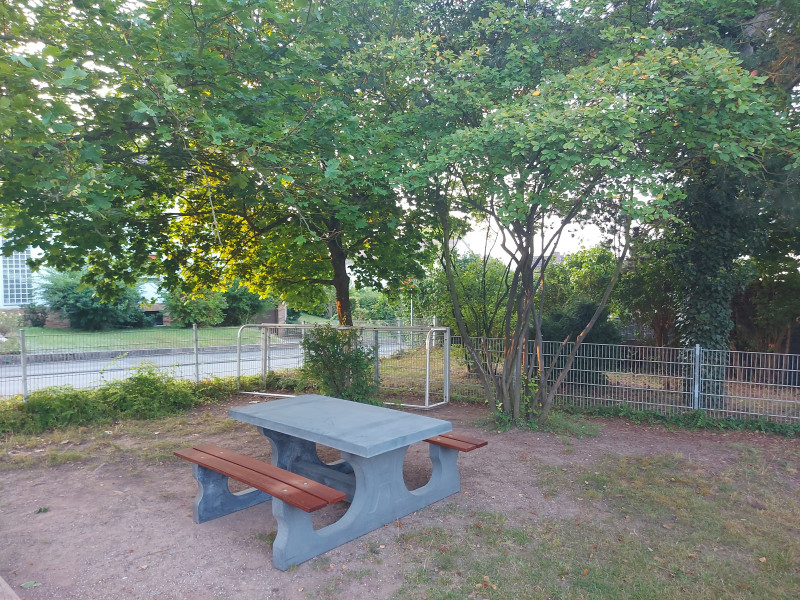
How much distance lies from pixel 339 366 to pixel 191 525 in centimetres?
465

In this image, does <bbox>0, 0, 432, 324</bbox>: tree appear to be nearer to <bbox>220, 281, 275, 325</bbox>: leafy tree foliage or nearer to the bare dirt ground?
the bare dirt ground

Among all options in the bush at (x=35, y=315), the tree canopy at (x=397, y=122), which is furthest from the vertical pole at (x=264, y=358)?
the bush at (x=35, y=315)

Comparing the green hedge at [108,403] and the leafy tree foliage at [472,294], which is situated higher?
the leafy tree foliage at [472,294]

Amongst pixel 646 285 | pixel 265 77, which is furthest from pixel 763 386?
pixel 265 77

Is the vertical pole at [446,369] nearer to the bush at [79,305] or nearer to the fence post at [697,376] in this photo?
the fence post at [697,376]

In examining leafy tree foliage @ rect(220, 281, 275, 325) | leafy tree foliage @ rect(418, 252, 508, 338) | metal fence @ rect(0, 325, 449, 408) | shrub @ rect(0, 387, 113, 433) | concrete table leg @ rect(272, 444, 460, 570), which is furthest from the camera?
leafy tree foliage @ rect(220, 281, 275, 325)

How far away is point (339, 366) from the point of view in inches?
351

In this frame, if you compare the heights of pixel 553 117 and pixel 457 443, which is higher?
pixel 553 117

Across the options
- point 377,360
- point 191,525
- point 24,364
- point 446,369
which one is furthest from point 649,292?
point 24,364

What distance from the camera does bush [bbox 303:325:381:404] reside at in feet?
29.2

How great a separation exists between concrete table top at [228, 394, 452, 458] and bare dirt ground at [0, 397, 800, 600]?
2.53 feet

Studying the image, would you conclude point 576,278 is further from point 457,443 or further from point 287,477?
point 287,477

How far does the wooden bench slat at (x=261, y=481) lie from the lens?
11.5ft

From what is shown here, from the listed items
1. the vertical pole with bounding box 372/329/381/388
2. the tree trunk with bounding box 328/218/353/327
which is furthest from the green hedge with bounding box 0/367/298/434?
the vertical pole with bounding box 372/329/381/388
